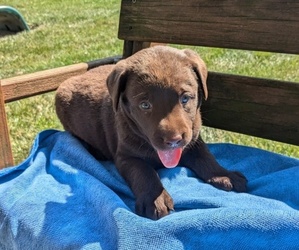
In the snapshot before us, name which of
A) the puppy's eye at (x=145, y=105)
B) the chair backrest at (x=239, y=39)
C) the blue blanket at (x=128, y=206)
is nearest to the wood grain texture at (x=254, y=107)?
the chair backrest at (x=239, y=39)

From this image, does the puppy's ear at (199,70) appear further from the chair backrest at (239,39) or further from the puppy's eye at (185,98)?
the chair backrest at (239,39)

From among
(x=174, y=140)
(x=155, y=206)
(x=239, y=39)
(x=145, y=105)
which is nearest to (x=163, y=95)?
(x=145, y=105)

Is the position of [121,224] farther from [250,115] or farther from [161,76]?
[250,115]

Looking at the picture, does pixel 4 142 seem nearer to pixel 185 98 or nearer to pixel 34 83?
pixel 34 83

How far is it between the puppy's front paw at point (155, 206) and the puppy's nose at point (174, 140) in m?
0.23

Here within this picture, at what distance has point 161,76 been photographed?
252 centimetres

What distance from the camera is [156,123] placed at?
8.05ft

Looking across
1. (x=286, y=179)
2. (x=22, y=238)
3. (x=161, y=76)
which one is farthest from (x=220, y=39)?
(x=22, y=238)

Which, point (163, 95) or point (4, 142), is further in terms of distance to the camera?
point (4, 142)

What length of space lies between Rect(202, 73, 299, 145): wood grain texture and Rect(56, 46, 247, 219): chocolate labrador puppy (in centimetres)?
46

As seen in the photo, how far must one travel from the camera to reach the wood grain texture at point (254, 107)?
3027mm

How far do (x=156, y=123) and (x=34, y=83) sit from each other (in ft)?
3.70

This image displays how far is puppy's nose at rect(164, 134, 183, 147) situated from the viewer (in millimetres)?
2373

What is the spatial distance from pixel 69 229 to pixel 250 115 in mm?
1343
